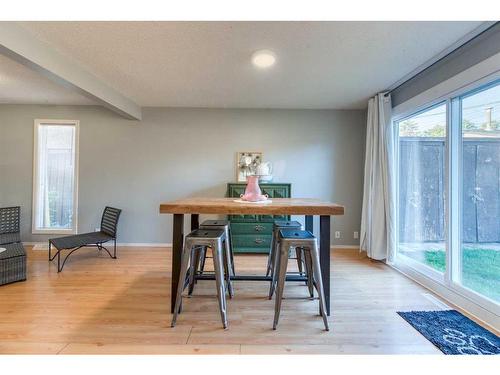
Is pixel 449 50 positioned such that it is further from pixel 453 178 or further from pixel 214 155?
pixel 214 155

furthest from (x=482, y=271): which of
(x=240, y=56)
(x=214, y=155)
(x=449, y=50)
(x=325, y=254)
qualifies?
(x=214, y=155)

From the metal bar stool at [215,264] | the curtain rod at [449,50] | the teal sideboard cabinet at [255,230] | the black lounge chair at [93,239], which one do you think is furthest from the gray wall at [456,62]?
the black lounge chair at [93,239]

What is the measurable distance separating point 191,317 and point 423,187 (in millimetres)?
2966

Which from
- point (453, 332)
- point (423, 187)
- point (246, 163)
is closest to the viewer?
point (453, 332)

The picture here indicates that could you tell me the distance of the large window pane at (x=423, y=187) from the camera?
2786mm

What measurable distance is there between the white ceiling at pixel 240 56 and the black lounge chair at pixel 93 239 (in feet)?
6.07

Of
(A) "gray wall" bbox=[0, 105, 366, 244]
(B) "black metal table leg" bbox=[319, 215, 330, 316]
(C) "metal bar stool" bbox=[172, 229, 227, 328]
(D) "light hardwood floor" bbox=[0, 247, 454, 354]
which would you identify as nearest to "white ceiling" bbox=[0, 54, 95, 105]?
(A) "gray wall" bbox=[0, 105, 366, 244]

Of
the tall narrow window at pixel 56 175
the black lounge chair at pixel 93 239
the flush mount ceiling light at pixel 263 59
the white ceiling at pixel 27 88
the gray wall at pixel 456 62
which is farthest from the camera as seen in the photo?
the tall narrow window at pixel 56 175

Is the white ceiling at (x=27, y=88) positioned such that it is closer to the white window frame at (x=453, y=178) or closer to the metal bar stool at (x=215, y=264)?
the metal bar stool at (x=215, y=264)

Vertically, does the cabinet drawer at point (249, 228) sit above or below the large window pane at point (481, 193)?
A: below

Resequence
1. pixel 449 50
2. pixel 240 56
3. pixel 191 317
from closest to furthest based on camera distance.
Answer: pixel 191 317, pixel 449 50, pixel 240 56

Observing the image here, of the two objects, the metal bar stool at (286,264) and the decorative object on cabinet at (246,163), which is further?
the decorative object on cabinet at (246,163)

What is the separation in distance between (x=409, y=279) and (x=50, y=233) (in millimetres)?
5402

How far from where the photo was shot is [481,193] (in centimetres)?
229
